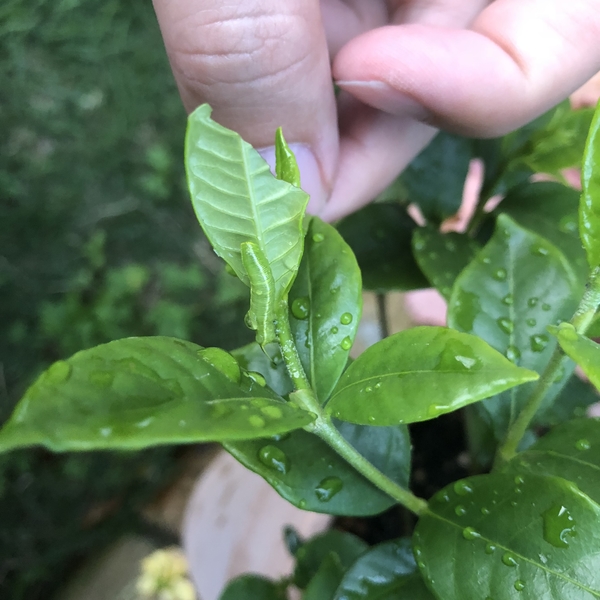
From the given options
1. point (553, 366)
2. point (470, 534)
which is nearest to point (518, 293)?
point (553, 366)

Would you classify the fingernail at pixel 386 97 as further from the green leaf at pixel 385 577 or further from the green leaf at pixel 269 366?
the green leaf at pixel 385 577

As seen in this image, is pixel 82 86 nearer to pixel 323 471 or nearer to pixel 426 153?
pixel 426 153

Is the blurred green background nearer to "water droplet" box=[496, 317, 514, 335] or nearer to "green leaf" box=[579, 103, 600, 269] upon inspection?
"water droplet" box=[496, 317, 514, 335]

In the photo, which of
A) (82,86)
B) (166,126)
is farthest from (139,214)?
(82,86)

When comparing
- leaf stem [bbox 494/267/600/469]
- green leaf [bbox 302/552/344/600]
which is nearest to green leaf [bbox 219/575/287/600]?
green leaf [bbox 302/552/344/600]

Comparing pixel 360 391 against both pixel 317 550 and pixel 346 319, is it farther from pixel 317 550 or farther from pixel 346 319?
pixel 317 550

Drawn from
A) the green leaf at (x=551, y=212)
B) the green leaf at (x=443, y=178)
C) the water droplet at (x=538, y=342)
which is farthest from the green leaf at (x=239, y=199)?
the green leaf at (x=443, y=178)
